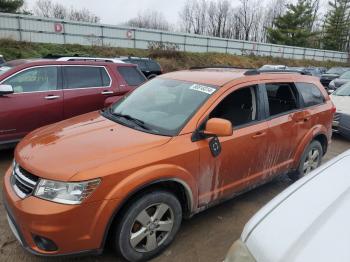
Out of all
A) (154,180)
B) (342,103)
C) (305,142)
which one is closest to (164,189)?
(154,180)

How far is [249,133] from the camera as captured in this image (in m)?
3.63

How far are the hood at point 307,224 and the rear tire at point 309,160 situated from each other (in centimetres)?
251

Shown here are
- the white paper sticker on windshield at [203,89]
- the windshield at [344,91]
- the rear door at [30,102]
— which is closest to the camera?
the white paper sticker on windshield at [203,89]

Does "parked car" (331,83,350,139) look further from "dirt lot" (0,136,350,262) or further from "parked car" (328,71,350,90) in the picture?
"parked car" (328,71,350,90)

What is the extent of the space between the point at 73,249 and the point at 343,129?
23.4 feet

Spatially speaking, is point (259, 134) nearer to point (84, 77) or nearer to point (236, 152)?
point (236, 152)

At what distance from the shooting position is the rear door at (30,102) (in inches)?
205

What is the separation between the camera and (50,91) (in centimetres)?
569

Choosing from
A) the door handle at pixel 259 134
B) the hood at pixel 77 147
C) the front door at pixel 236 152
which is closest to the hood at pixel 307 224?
the front door at pixel 236 152

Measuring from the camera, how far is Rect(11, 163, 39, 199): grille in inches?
103

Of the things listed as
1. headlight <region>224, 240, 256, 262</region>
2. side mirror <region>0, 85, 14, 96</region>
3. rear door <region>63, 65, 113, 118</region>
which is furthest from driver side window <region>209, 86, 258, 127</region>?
side mirror <region>0, 85, 14, 96</region>

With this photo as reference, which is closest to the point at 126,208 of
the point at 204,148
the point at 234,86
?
the point at 204,148

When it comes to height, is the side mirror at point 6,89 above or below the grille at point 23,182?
above

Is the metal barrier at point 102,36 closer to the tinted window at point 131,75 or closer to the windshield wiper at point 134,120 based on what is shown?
the tinted window at point 131,75
